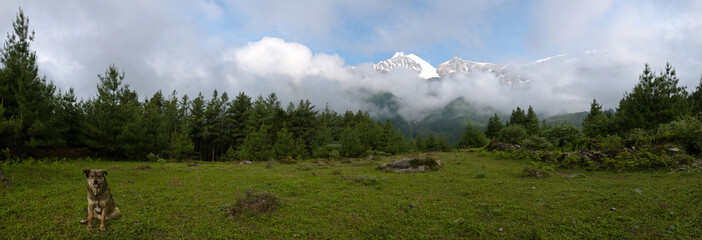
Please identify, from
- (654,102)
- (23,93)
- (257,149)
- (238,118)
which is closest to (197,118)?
(238,118)

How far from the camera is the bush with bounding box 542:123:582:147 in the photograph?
2242cm

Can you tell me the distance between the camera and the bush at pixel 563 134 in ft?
73.6

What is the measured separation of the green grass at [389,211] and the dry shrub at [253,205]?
19cm

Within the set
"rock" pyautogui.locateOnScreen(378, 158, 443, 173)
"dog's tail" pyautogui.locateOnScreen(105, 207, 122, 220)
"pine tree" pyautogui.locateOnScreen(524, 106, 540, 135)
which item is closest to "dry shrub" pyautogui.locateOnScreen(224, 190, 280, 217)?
"dog's tail" pyautogui.locateOnScreen(105, 207, 122, 220)

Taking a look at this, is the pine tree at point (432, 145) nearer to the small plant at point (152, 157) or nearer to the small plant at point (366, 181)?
the small plant at point (152, 157)

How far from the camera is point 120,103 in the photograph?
941 inches

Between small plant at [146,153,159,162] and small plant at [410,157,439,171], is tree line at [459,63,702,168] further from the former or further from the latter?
small plant at [146,153,159,162]

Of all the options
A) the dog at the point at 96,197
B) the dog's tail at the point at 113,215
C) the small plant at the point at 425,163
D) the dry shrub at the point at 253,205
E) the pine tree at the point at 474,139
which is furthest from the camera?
the pine tree at the point at 474,139

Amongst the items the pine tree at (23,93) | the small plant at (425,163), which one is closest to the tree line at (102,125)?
the pine tree at (23,93)

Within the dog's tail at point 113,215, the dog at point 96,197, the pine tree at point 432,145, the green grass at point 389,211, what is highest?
the dog at point 96,197

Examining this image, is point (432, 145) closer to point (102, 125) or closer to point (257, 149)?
point (257, 149)

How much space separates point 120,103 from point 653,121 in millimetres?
49678

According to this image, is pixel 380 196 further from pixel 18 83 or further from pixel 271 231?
pixel 18 83

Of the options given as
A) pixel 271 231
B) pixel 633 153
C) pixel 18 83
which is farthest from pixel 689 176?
pixel 18 83
